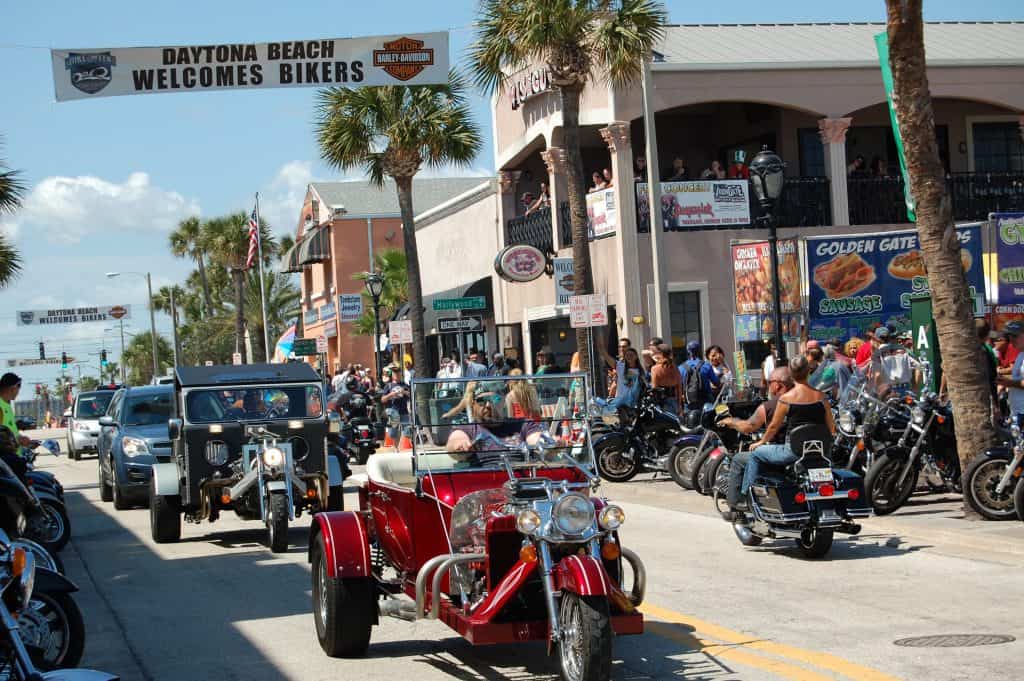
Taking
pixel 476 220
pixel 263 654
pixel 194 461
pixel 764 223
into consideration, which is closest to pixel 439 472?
pixel 263 654

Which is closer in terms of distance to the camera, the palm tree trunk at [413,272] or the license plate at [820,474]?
the license plate at [820,474]

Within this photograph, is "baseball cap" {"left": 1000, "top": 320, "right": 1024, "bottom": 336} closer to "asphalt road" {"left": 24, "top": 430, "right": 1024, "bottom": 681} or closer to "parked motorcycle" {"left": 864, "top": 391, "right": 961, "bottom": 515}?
"parked motorcycle" {"left": 864, "top": 391, "right": 961, "bottom": 515}

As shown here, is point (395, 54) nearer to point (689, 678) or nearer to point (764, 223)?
point (689, 678)

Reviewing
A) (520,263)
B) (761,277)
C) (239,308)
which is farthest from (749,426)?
(239,308)

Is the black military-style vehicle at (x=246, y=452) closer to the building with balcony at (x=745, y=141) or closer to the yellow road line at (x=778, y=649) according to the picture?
the yellow road line at (x=778, y=649)

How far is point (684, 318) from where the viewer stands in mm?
29688

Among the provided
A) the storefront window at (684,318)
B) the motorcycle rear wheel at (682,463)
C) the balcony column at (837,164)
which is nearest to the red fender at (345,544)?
the motorcycle rear wheel at (682,463)

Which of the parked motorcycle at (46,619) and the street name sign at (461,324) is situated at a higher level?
the street name sign at (461,324)

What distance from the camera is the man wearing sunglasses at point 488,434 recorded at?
843 cm

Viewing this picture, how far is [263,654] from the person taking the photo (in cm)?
867

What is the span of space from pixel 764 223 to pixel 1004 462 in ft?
57.7

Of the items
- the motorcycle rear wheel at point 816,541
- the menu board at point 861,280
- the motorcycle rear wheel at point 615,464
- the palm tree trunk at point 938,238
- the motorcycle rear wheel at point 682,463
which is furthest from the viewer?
the menu board at point 861,280

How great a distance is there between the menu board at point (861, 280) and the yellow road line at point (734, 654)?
1503 centimetres

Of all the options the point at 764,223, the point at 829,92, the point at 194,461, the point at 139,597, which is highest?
the point at 829,92
